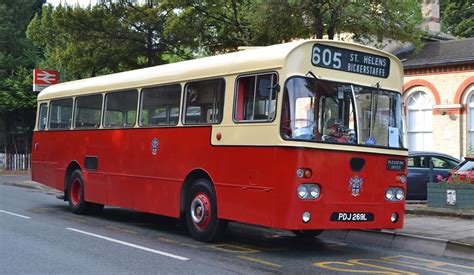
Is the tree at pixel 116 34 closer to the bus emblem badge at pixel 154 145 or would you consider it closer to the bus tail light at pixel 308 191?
the bus emblem badge at pixel 154 145

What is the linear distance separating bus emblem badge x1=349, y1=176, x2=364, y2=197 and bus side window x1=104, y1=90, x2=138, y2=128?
194 inches

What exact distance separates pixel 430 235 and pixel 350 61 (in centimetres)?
353

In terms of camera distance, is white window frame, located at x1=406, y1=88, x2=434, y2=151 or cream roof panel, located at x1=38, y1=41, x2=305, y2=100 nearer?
cream roof panel, located at x1=38, y1=41, x2=305, y2=100

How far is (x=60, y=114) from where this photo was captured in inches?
572

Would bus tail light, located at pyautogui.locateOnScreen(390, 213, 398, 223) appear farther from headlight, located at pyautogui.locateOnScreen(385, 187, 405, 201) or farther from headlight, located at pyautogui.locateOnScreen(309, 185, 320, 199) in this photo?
headlight, located at pyautogui.locateOnScreen(309, 185, 320, 199)

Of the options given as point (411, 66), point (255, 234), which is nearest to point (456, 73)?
point (411, 66)

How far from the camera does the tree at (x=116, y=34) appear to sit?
67.1ft

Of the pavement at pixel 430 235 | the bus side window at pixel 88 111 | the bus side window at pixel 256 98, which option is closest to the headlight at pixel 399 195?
the pavement at pixel 430 235

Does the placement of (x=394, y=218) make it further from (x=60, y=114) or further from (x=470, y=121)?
(x=470, y=121)

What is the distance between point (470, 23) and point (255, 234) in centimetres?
3427

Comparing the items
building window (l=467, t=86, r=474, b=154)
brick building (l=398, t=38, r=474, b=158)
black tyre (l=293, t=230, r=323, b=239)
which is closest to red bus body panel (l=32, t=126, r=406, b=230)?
black tyre (l=293, t=230, r=323, b=239)

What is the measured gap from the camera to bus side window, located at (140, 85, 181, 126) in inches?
412

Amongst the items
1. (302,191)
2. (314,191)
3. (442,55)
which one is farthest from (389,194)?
(442,55)

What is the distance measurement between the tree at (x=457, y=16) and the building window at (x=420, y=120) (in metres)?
16.8
